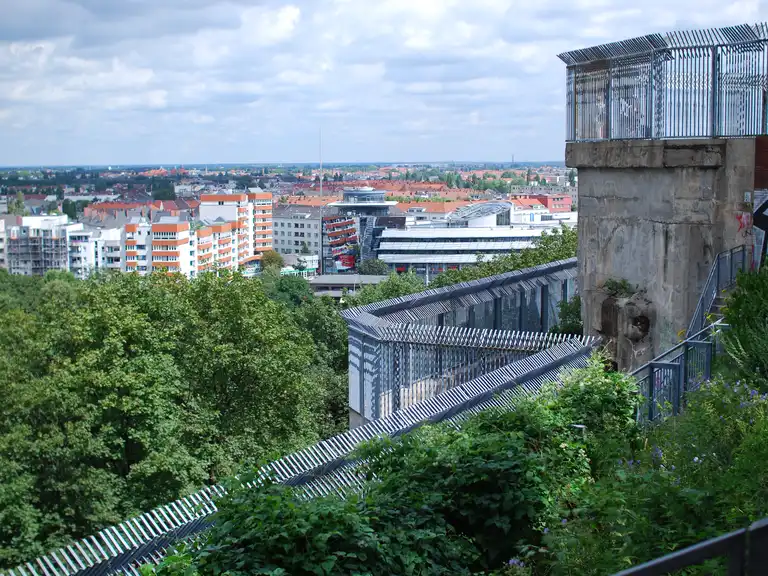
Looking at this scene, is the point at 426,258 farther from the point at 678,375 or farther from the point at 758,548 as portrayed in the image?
the point at 758,548

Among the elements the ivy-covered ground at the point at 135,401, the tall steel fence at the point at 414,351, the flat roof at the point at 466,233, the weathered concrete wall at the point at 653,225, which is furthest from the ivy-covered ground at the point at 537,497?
the flat roof at the point at 466,233

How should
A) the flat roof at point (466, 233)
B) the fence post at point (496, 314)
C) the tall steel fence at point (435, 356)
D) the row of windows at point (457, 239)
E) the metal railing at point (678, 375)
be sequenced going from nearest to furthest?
the metal railing at point (678, 375) → the tall steel fence at point (435, 356) → the fence post at point (496, 314) → the row of windows at point (457, 239) → the flat roof at point (466, 233)

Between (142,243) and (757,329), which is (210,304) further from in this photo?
(142,243)

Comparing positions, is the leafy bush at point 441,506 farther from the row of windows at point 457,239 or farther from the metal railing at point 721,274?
the row of windows at point 457,239

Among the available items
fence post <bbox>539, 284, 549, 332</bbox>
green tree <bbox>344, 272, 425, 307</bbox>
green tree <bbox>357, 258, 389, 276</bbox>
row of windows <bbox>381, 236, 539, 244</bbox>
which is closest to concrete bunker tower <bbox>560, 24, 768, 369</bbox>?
fence post <bbox>539, 284, 549, 332</bbox>

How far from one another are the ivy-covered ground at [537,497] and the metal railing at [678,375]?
335 mm

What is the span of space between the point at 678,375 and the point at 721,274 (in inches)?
187

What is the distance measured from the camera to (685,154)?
50.3ft

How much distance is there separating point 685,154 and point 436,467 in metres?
8.87

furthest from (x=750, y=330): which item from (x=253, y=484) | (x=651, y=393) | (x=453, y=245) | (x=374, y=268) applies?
(x=453, y=245)

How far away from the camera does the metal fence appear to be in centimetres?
895

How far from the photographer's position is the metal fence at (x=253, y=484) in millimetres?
8953

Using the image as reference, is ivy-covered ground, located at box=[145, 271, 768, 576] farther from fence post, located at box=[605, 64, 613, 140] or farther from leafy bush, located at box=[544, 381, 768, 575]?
fence post, located at box=[605, 64, 613, 140]

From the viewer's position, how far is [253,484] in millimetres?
7766
